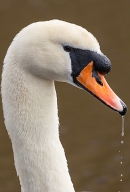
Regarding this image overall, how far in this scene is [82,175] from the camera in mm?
6375

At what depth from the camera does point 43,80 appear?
12.5 feet

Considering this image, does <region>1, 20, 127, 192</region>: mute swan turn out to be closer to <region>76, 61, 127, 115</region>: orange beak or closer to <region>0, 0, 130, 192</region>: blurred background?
<region>76, 61, 127, 115</region>: orange beak

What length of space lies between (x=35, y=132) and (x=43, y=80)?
304 millimetres

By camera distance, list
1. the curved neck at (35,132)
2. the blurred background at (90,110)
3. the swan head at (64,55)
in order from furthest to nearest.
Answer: the blurred background at (90,110)
the curved neck at (35,132)
the swan head at (64,55)

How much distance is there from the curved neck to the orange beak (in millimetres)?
181

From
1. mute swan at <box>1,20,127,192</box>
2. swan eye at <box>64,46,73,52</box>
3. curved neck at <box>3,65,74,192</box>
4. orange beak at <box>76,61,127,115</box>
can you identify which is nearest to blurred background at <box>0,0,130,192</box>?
curved neck at <box>3,65,74,192</box>

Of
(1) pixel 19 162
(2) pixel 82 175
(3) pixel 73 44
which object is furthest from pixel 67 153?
(3) pixel 73 44

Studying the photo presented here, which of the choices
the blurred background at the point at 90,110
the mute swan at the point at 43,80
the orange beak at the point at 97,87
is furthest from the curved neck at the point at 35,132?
the blurred background at the point at 90,110

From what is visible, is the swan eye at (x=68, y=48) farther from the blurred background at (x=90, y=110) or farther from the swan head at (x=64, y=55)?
the blurred background at (x=90, y=110)

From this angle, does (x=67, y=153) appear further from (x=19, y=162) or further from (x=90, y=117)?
(x=19, y=162)

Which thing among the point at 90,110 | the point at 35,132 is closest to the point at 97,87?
the point at 35,132

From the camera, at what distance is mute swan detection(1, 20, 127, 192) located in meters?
3.72

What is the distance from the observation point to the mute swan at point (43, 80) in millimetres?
3721

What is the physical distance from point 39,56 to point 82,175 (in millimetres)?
2820
